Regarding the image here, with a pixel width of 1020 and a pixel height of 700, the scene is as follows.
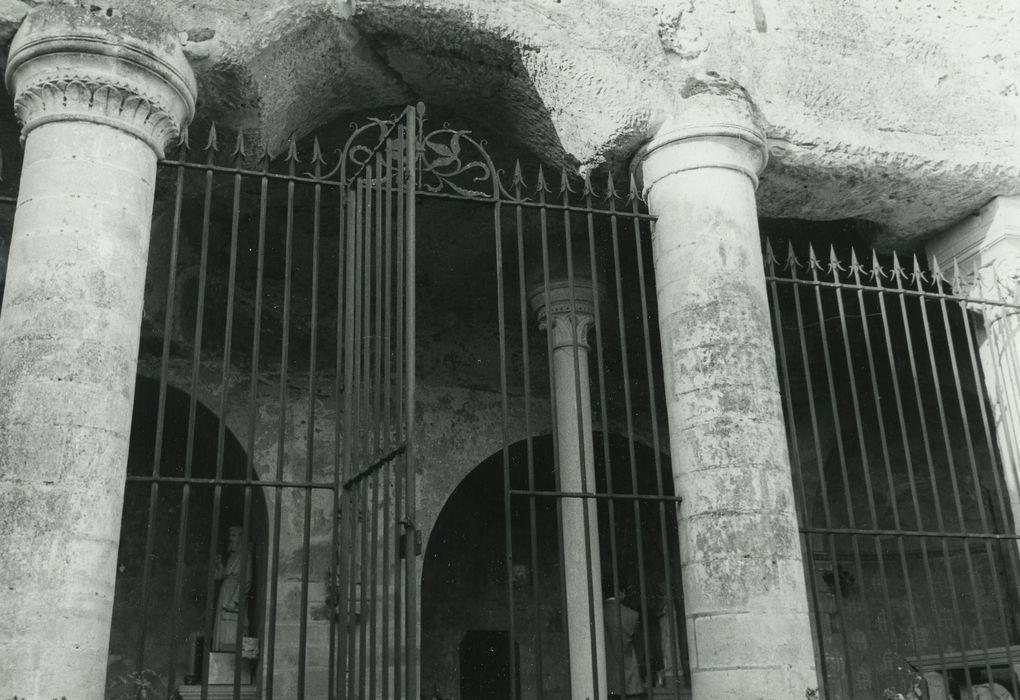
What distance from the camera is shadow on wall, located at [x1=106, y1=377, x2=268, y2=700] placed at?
8297 millimetres

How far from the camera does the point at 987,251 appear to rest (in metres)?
6.38

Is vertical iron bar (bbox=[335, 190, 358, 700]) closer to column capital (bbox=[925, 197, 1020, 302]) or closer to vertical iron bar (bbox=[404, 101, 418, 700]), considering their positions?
vertical iron bar (bbox=[404, 101, 418, 700])

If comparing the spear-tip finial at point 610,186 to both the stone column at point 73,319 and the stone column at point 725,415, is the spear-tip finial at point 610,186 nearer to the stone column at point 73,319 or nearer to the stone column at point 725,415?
the stone column at point 725,415

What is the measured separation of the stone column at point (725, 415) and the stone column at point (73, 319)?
241 centimetres

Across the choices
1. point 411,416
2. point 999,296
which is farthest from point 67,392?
point 999,296

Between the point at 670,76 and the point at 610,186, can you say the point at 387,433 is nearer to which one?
the point at 610,186

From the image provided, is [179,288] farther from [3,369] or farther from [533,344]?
[3,369]

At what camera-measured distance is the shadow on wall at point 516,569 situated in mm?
10289

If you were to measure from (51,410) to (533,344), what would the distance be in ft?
19.6

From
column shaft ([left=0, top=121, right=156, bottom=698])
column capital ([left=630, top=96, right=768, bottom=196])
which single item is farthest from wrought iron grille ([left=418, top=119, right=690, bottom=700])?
column shaft ([left=0, top=121, right=156, bottom=698])

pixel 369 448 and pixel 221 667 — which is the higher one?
pixel 369 448

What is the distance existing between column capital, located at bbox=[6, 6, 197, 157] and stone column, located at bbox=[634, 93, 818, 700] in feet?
8.02

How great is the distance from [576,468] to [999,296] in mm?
2932

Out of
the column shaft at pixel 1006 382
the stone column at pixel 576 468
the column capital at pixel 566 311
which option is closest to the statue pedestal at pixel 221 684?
the stone column at pixel 576 468
